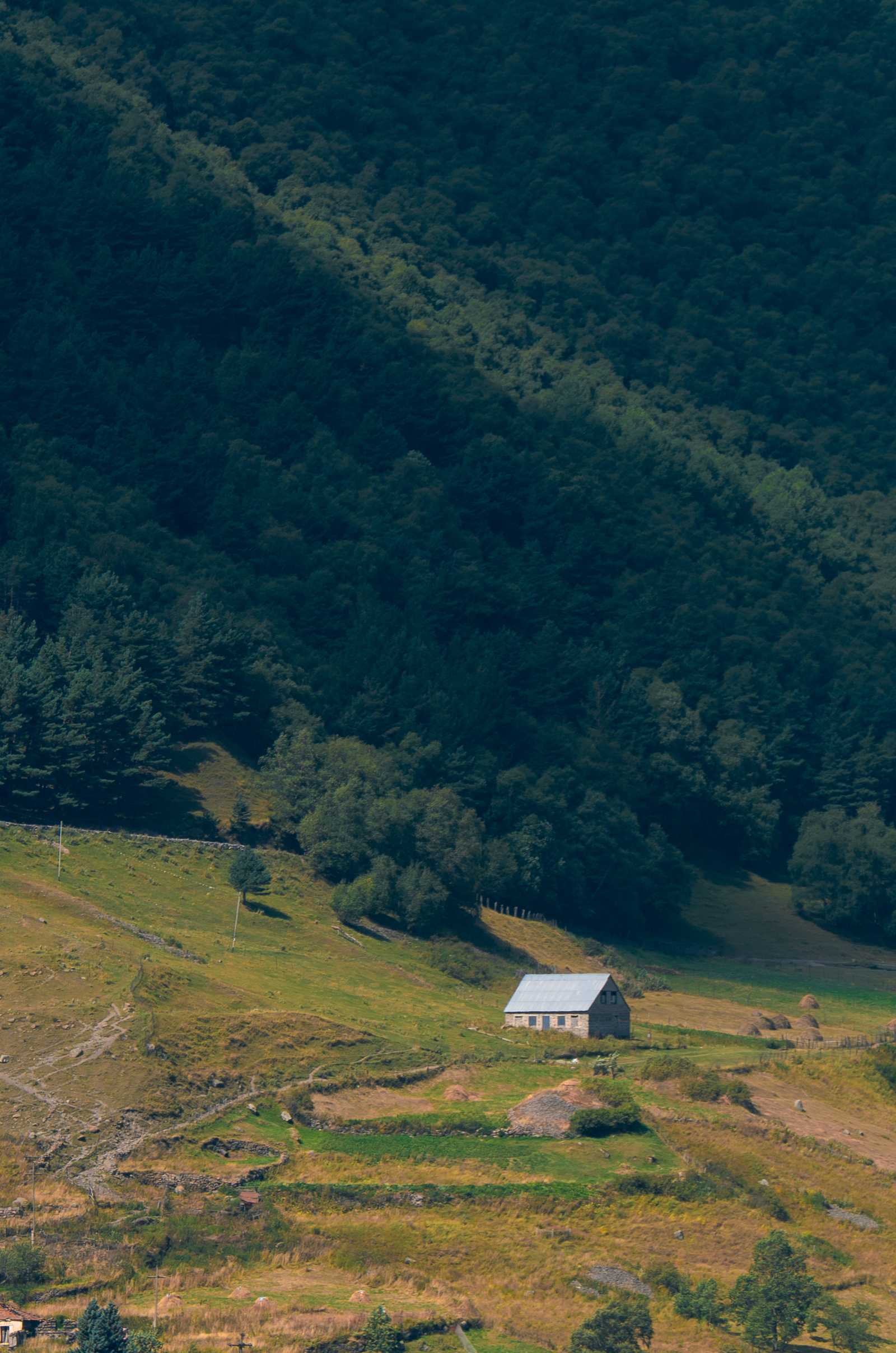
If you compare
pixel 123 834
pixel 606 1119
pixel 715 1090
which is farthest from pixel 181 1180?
pixel 123 834

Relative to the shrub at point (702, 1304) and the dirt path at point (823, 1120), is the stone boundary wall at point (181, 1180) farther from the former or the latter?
the dirt path at point (823, 1120)

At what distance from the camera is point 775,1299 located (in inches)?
1943

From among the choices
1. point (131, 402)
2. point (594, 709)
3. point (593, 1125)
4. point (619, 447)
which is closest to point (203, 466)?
point (131, 402)

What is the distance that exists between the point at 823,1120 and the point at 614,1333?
27546 millimetres

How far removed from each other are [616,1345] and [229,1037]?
1036 inches

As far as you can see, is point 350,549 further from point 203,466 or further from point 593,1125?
point 593,1125

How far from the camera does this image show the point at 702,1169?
202 ft

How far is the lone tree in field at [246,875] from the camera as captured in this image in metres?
95.1

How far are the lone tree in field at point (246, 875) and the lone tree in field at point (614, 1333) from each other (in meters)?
49.5

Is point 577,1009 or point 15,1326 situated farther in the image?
point 577,1009

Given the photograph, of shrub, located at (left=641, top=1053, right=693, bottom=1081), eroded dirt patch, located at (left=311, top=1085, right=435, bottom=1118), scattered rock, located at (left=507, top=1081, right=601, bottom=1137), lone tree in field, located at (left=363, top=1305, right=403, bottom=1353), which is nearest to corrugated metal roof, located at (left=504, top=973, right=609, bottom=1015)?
shrub, located at (left=641, top=1053, right=693, bottom=1081)

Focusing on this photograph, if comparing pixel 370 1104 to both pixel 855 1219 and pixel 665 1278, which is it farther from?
pixel 855 1219

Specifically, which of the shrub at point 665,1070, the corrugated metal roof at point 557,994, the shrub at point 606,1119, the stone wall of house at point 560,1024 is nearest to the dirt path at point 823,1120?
the shrub at point 665,1070

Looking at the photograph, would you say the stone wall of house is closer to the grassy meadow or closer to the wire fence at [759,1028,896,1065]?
the grassy meadow
